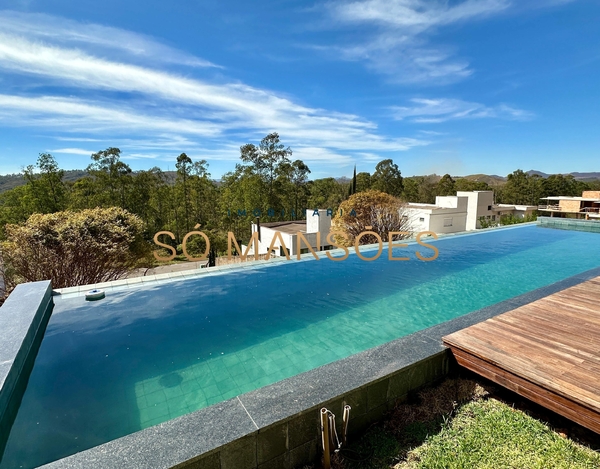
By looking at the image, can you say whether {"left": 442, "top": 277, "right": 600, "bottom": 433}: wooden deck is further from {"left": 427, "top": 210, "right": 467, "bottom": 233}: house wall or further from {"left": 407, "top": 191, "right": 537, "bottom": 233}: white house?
{"left": 427, "top": 210, "right": 467, "bottom": 233}: house wall

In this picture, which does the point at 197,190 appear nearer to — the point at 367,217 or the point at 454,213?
the point at 367,217

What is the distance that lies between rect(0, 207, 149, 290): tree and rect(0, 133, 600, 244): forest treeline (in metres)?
11.1

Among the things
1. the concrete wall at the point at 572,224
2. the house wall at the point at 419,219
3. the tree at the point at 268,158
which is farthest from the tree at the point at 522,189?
the tree at the point at 268,158

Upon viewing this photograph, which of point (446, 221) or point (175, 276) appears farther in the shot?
point (446, 221)

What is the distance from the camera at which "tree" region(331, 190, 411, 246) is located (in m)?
15.7

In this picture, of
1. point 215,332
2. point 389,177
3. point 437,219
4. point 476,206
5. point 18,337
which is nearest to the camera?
point 18,337

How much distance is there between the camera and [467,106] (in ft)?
69.7

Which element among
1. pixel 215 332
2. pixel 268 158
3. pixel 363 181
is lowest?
pixel 215 332

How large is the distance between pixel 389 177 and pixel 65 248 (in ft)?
115

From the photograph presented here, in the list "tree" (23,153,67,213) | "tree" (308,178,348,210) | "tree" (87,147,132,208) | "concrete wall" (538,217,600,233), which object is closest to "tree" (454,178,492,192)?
"tree" (308,178,348,210)

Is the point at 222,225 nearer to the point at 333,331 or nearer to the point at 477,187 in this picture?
the point at 333,331

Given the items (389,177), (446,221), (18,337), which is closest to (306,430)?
(18,337)

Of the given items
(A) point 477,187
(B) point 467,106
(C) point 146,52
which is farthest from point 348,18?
(A) point 477,187

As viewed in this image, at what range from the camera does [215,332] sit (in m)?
4.40
